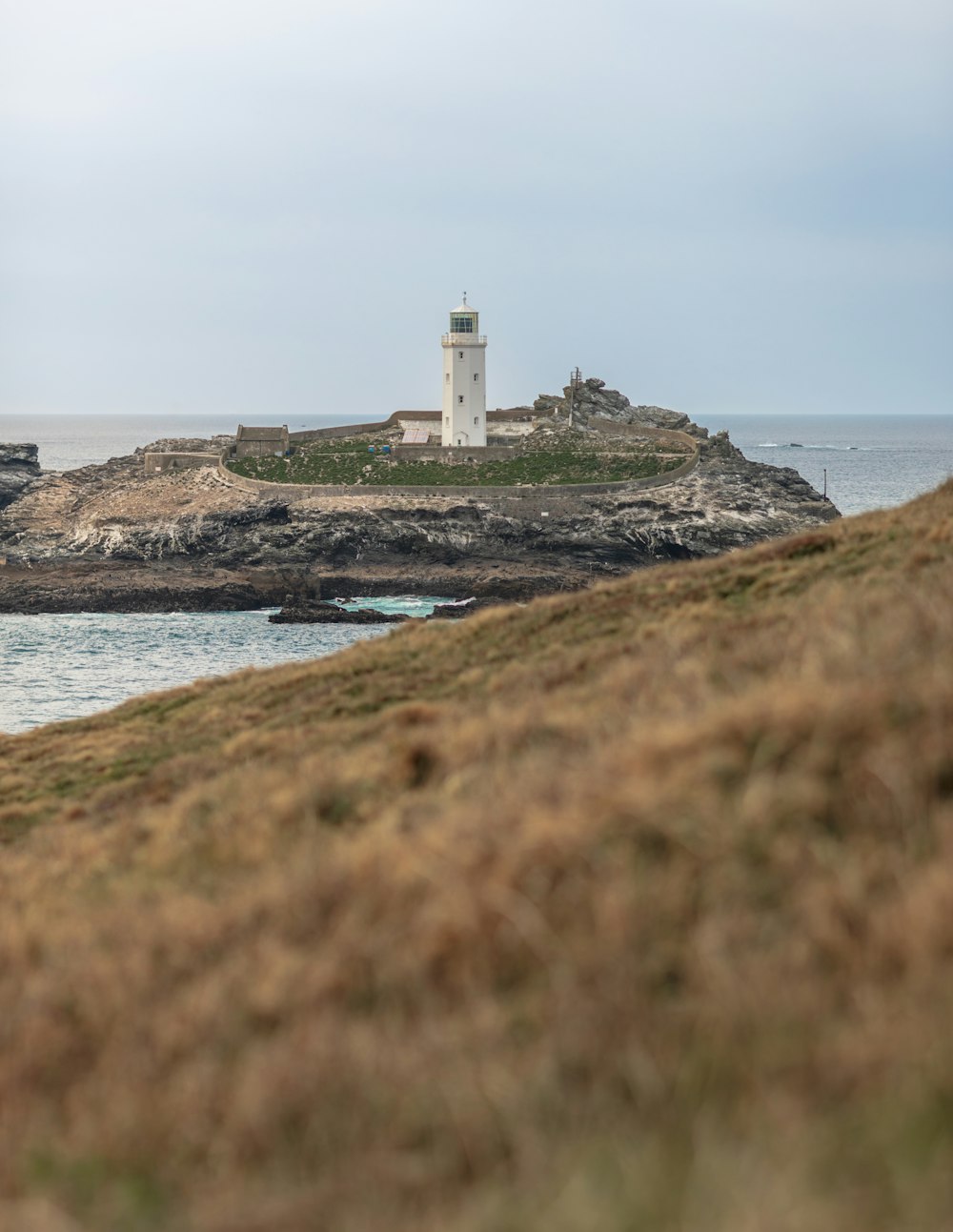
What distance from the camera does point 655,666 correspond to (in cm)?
1100

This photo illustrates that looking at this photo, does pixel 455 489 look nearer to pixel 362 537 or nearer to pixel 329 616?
pixel 362 537

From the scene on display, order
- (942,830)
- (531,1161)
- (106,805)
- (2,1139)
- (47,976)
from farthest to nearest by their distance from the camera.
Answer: (106,805)
(47,976)
(942,830)
(2,1139)
(531,1161)

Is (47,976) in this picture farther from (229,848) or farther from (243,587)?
(243,587)

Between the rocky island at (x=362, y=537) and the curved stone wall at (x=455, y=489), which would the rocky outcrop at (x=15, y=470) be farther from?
the curved stone wall at (x=455, y=489)

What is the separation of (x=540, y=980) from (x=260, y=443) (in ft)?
262

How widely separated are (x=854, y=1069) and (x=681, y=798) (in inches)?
86.9

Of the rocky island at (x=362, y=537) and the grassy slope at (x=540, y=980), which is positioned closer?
the grassy slope at (x=540, y=980)

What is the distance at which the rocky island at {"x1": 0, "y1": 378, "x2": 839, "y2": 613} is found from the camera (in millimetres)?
58000

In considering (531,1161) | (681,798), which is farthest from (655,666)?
(531,1161)

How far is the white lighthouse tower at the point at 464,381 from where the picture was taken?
8006 centimetres

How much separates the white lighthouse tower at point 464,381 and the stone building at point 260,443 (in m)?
11.2

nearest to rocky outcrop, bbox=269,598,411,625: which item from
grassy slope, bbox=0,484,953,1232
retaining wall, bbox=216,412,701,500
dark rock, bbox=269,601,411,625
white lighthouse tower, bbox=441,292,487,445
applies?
dark rock, bbox=269,601,411,625

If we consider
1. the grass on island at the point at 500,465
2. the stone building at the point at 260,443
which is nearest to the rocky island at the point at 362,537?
the grass on island at the point at 500,465

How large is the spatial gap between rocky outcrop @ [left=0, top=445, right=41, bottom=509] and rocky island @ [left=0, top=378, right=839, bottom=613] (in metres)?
11.1
